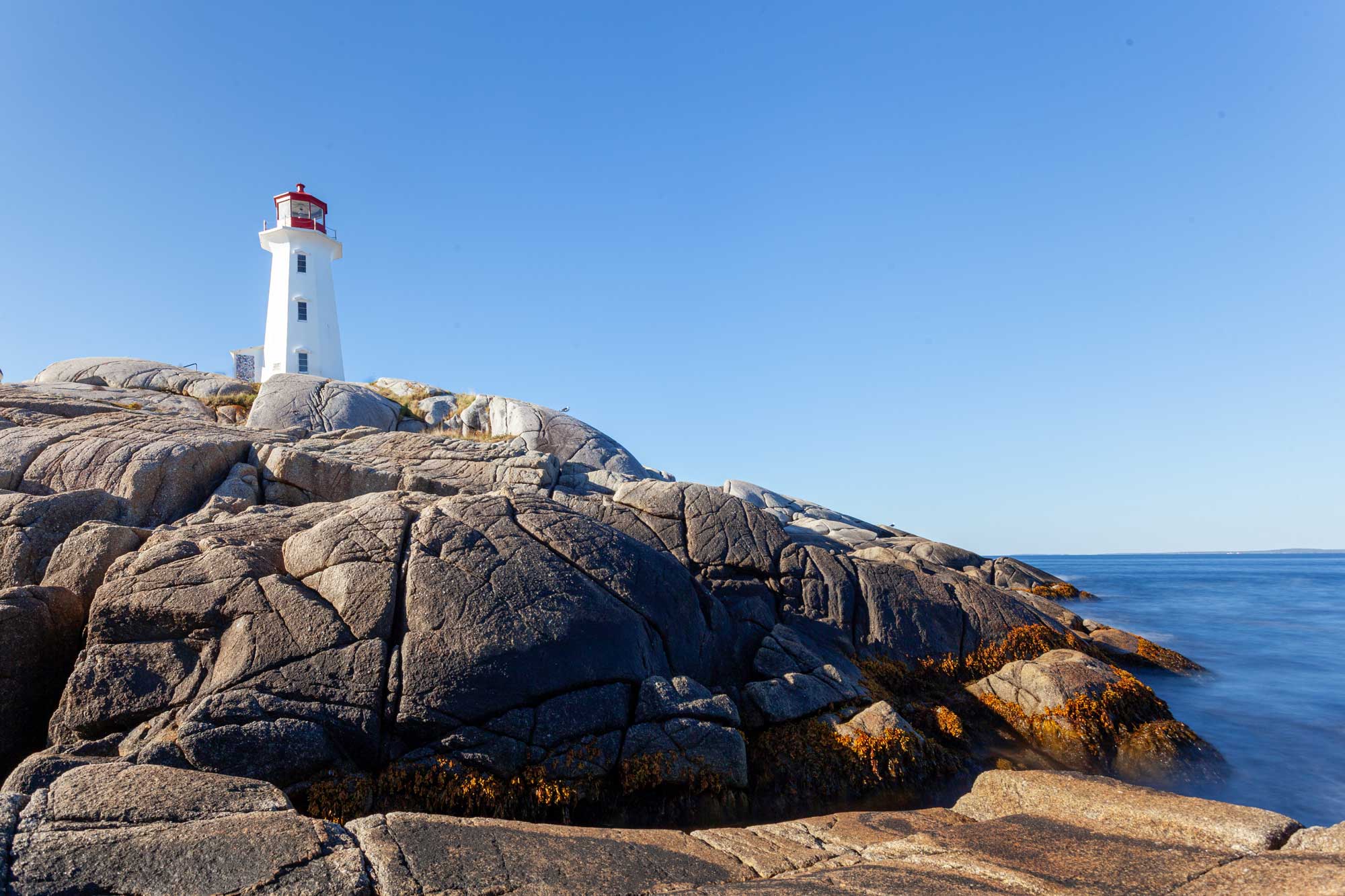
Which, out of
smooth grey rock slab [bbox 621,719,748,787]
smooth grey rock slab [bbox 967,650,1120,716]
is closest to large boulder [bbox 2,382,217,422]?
smooth grey rock slab [bbox 621,719,748,787]

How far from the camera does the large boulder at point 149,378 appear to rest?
3416 cm

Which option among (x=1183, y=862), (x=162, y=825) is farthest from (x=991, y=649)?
(x=162, y=825)

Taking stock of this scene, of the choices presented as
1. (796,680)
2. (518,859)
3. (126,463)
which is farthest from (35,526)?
(796,680)

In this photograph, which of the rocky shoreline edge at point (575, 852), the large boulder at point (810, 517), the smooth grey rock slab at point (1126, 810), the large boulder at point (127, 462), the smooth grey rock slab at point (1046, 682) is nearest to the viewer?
the rocky shoreline edge at point (575, 852)

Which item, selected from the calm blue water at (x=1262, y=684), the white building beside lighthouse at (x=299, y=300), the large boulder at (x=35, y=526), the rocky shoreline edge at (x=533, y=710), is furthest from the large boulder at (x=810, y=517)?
the white building beside lighthouse at (x=299, y=300)

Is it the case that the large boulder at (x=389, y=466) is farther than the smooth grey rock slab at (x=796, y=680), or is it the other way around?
the large boulder at (x=389, y=466)

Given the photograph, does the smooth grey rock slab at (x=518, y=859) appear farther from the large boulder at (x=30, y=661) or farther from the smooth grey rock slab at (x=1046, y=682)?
the smooth grey rock slab at (x=1046, y=682)

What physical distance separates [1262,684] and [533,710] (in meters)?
22.3

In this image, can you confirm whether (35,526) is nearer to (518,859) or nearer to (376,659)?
(376,659)

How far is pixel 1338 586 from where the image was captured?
60.1 m

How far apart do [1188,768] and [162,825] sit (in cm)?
1629

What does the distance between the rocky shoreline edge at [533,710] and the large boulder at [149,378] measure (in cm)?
1648

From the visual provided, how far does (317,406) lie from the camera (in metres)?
32.4

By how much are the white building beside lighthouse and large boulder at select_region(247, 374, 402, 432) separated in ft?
45.8
